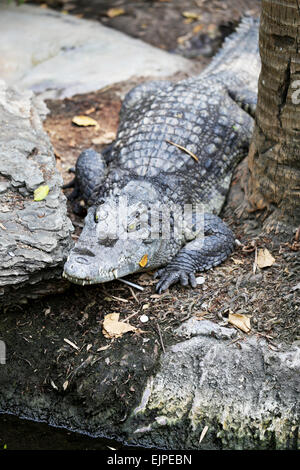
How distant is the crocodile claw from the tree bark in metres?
0.70

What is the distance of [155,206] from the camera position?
14.4ft

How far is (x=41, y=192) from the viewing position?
13.6 feet

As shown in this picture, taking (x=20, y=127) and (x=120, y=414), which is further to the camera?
(x=20, y=127)

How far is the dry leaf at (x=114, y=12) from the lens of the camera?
8252mm

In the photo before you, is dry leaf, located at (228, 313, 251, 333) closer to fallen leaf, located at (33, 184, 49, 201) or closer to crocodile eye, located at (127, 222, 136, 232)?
crocodile eye, located at (127, 222, 136, 232)

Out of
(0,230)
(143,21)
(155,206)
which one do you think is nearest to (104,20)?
(143,21)

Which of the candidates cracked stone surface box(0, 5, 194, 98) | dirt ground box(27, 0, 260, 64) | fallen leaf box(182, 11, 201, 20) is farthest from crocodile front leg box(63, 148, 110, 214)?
fallen leaf box(182, 11, 201, 20)

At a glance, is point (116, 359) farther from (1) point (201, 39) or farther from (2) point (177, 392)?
(1) point (201, 39)

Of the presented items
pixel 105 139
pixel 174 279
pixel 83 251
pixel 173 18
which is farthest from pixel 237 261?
pixel 173 18

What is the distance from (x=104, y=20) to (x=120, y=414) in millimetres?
6089

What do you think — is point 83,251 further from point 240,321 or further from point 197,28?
point 197,28

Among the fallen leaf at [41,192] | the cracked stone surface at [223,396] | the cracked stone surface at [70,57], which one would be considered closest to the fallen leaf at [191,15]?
the cracked stone surface at [70,57]

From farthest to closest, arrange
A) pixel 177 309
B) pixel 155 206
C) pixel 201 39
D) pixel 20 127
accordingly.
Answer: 1. pixel 201 39
2. pixel 20 127
3. pixel 155 206
4. pixel 177 309

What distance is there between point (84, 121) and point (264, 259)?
266 centimetres
